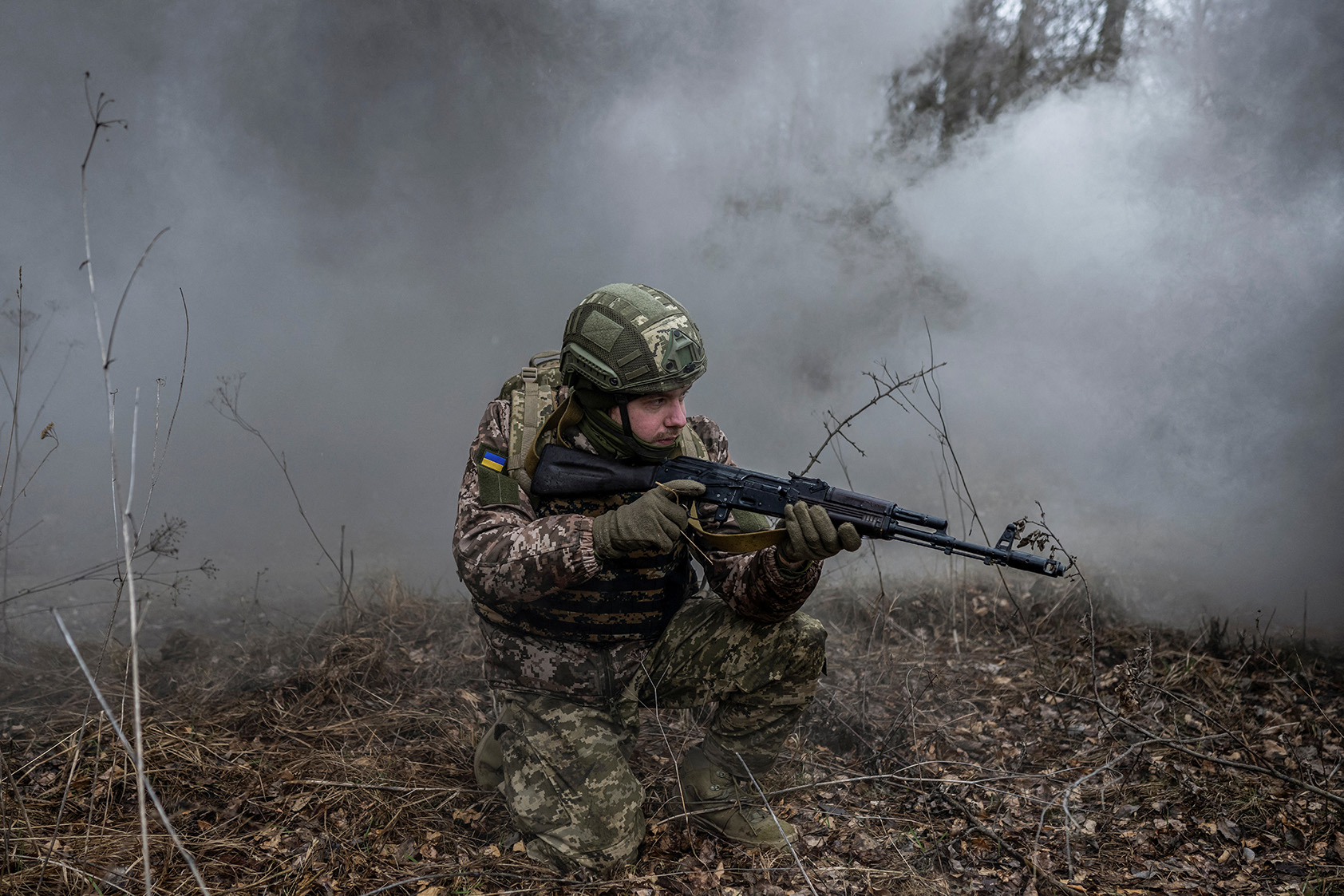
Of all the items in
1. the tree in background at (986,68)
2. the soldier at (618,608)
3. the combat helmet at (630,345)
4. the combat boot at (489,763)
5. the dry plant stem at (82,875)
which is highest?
the tree in background at (986,68)

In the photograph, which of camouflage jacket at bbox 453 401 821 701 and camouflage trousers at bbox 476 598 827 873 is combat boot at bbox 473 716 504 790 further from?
camouflage jacket at bbox 453 401 821 701

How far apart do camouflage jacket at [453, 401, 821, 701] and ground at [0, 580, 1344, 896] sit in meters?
0.48

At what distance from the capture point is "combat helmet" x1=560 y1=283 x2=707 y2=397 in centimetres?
312

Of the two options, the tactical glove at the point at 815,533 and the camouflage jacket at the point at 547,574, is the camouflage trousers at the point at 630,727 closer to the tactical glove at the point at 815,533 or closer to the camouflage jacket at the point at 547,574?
the camouflage jacket at the point at 547,574

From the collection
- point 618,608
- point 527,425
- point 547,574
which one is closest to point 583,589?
point 618,608

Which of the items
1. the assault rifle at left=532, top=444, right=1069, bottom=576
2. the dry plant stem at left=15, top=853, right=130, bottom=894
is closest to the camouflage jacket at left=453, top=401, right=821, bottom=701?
the assault rifle at left=532, top=444, right=1069, bottom=576

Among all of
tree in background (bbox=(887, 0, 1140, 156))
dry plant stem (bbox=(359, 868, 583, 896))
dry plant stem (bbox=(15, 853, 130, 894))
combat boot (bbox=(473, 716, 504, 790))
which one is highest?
tree in background (bbox=(887, 0, 1140, 156))

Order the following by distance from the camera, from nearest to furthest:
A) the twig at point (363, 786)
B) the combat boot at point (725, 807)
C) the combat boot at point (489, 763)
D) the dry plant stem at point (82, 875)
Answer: the dry plant stem at point (82, 875) → the combat boot at point (725, 807) → the twig at point (363, 786) → the combat boot at point (489, 763)

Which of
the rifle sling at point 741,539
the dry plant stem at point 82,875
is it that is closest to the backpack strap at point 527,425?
the rifle sling at point 741,539

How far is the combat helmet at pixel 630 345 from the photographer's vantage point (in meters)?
3.12

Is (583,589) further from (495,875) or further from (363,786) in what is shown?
(363,786)

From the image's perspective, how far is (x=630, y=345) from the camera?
10.2 ft

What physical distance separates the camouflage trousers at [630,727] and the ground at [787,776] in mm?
162

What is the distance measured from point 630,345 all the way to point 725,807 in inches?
80.1
